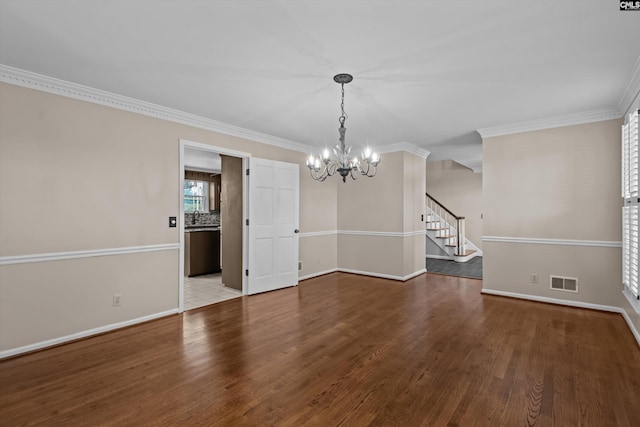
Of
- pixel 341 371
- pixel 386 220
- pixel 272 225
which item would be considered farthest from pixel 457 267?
pixel 341 371

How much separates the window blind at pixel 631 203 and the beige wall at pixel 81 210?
4.98 meters

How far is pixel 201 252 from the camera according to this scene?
21.2ft

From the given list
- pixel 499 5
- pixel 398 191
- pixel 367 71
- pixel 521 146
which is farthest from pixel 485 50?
pixel 398 191

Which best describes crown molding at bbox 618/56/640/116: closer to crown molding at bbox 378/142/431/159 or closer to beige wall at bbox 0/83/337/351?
crown molding at bbox 378/142/431/159

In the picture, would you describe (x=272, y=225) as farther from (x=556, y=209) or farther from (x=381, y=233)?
(x=556, y=209)

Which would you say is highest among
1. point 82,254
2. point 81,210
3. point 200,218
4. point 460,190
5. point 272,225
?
point 460,190

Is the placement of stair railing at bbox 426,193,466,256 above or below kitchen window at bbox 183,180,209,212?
below

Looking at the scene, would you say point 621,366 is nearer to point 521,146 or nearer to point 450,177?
point 521,146

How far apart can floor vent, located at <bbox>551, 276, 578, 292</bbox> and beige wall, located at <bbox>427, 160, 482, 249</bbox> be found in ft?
16.4

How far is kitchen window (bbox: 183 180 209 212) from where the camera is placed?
8438 mm

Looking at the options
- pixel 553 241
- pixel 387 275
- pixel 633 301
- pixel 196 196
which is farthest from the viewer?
pixel 196 196

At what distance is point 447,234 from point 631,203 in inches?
218

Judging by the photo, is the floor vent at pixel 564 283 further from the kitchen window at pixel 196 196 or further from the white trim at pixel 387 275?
the kitchen window at pixel 196 196

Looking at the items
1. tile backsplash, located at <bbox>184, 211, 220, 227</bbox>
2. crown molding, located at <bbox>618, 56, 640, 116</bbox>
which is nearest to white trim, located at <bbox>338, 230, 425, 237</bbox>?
crown molding, located at <bbox>618, 56, 640, 116</bbox>
